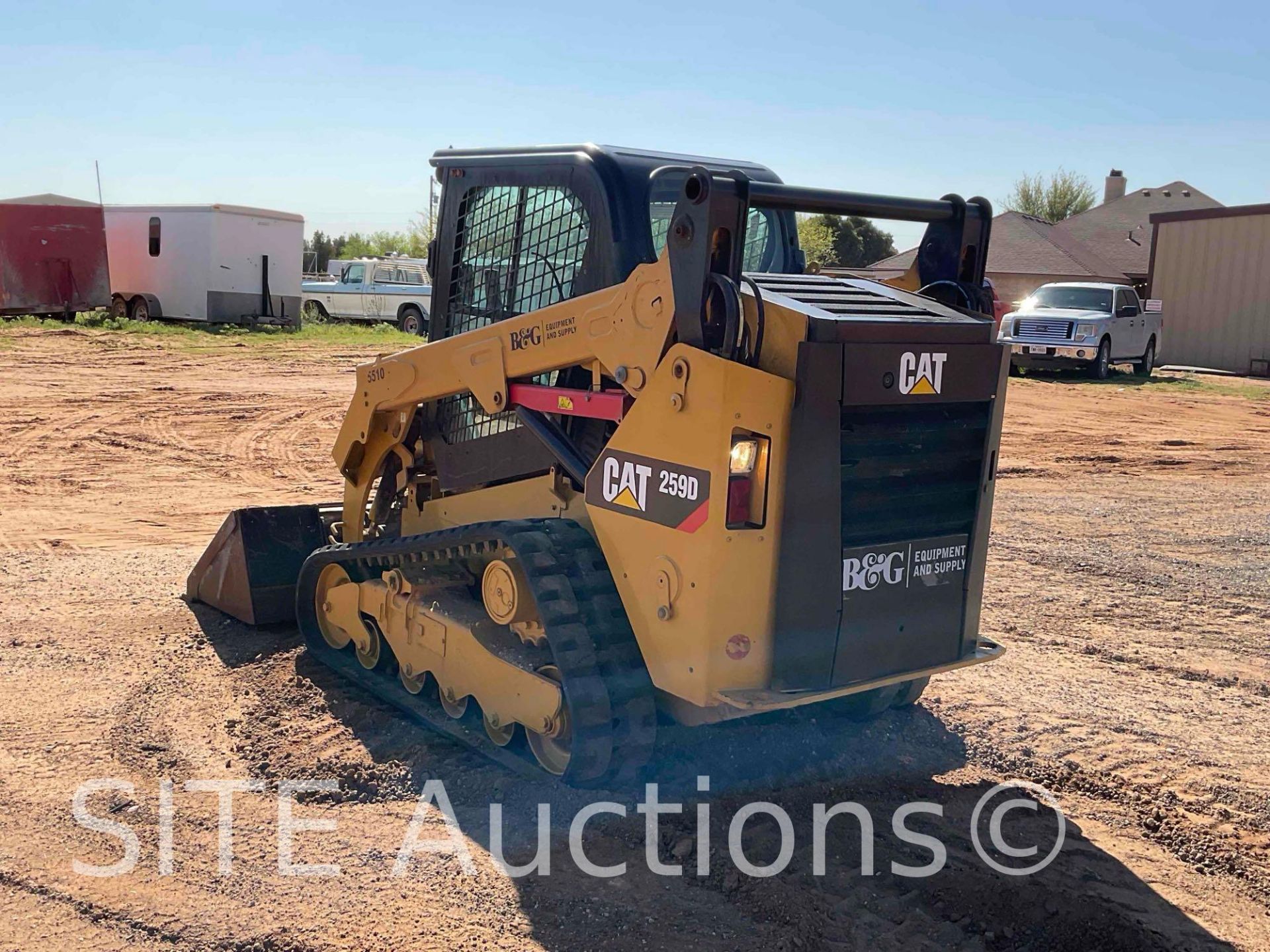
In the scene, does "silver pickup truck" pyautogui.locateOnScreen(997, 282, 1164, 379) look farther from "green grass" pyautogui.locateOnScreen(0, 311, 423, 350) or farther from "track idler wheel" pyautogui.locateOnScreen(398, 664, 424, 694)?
"track idler wheel" pyautogui.locateOnScreen(398, 664, 424, 694)

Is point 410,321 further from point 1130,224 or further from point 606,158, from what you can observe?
point 1130,224

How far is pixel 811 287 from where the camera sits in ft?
15.2

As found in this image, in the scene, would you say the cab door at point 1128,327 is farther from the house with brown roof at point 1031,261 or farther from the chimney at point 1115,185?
the chimney at point 1115,185

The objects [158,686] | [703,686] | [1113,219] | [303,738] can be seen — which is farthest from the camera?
[1113,219]

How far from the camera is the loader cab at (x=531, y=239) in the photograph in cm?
490

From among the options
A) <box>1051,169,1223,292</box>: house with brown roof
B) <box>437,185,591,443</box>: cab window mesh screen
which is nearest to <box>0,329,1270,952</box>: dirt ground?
<box>437,185,591,443</box>: cab window mesh screen

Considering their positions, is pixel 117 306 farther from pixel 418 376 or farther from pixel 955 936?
pixel 955 936

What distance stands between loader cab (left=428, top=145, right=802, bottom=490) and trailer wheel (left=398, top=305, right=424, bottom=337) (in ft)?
69.3

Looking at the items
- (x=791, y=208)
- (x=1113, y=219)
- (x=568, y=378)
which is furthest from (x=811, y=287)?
(x=1113, y=219)

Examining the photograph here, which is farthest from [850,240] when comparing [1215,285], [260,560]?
[260,560]

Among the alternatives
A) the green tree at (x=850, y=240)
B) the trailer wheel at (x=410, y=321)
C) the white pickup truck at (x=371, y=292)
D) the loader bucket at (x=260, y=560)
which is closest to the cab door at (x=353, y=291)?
the white pickup truck at (x=371, y=292)

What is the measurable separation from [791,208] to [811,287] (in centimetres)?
34

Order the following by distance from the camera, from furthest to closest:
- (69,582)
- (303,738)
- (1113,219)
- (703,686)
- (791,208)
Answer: (1113,219), (69,582), (303,738), (791,208), (703,686)

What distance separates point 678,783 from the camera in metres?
4.80
